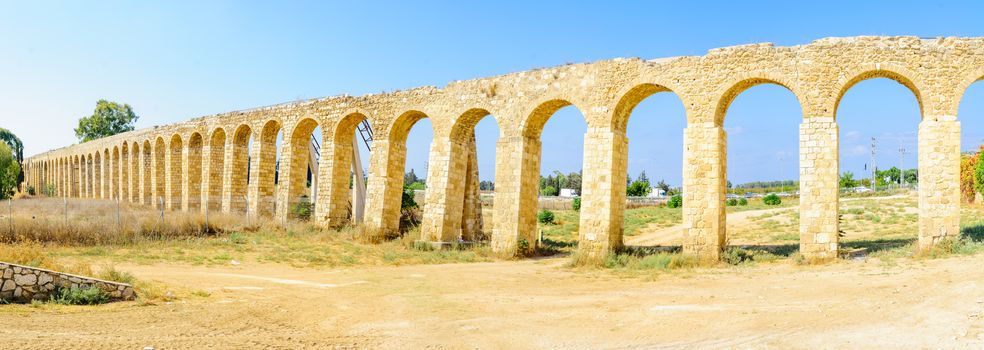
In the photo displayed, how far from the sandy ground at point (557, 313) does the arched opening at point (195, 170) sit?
18.0 meters

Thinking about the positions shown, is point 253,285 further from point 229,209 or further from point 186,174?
point 186,174

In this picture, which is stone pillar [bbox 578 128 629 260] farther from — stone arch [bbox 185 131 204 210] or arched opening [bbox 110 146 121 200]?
arched opening [bbox 110 146 121 200]

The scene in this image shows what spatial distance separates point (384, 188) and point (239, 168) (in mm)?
9824

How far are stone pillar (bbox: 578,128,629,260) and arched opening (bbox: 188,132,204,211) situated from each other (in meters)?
20.1

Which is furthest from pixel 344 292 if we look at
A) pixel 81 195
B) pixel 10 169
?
pixel 81 195

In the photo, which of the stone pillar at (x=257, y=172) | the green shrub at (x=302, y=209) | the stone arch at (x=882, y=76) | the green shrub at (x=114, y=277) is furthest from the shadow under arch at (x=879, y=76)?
the stone pillar at (x=257, y=172)

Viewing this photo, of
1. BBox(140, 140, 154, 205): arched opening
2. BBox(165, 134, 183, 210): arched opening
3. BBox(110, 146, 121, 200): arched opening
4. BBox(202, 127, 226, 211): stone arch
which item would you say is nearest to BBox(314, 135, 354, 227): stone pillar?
BBox(202, 127, 226, 211): stone arch

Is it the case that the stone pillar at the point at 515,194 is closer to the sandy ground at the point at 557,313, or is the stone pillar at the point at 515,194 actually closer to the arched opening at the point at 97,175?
the sandy ground at the point at 557,313

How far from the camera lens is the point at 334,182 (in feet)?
68.9

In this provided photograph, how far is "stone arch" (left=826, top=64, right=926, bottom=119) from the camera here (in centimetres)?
1188

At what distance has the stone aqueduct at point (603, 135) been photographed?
38.7ft

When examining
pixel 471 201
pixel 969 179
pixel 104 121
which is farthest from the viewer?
pixel 104 121

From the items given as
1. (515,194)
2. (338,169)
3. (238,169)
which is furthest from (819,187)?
(238,169)

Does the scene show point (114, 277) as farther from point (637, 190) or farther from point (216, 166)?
point (637, 190)
